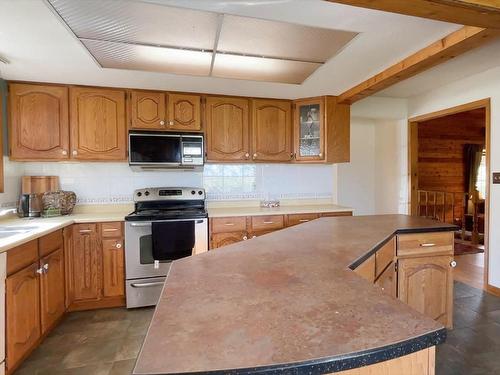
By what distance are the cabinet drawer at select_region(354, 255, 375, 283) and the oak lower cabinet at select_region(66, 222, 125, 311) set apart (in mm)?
2130

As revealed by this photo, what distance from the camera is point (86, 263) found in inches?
98.8

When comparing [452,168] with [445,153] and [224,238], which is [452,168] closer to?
[445,153]

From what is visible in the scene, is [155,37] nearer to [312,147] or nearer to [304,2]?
[304,2]

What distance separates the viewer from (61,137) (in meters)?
2.65

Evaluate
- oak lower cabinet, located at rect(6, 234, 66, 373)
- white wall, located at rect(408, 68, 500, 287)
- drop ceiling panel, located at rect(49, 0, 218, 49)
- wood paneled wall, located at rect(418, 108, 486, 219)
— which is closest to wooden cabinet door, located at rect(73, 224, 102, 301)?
Answer: oak lower cabinet, located at rect(6, 234, 66, 373)

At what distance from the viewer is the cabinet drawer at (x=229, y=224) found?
2760 mm

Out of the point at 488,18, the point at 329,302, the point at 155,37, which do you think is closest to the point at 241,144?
the point at 155,37

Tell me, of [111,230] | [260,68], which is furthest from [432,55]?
[111,230]

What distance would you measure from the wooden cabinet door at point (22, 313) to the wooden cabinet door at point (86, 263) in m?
0.53

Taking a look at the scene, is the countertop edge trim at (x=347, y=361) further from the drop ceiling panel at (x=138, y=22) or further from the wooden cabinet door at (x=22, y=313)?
the wooden cabinet door at (x=22, y=313)

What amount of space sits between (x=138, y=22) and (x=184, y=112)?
133cm

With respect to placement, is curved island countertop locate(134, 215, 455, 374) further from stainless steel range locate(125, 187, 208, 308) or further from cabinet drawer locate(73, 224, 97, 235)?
cabinet drawer locate(73, 224, 97, 235)

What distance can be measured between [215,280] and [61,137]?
252 cm

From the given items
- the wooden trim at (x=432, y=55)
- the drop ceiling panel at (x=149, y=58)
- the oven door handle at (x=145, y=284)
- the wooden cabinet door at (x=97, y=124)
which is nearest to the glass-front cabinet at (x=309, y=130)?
the wooden trim at (x=432, y=55)
